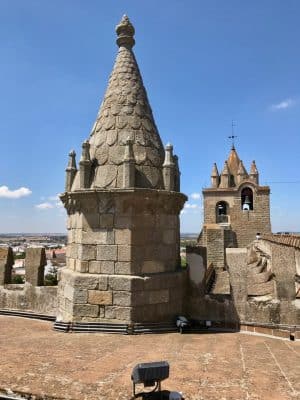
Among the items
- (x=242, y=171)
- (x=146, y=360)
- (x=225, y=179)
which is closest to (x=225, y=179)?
(x=225, y=179)

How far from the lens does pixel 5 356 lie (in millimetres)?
4625

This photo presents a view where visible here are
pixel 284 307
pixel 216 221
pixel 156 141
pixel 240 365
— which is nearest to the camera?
pixel 240 365

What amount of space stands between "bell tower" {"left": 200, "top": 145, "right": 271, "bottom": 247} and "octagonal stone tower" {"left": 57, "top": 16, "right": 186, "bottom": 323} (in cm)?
2732

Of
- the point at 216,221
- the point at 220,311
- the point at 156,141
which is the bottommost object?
the point at 220,311

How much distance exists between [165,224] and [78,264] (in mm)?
1800

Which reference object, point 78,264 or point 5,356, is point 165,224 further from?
point 5,356

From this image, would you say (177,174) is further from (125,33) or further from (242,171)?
(242,171)

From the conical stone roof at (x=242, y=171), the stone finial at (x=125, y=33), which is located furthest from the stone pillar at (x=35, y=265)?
the conical stone roof at (x=242, y=171)

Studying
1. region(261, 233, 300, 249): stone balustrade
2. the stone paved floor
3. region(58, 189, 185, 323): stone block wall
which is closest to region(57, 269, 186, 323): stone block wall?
region(58, 189, 185, 323): stone block wall

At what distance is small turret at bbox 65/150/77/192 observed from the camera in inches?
281

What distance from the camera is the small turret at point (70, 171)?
715 cm

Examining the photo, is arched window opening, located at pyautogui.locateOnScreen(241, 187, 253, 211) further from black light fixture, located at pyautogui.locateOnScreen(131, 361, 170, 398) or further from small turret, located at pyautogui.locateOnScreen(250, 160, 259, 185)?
black light fixture, located at pyautogui.locateOnScreen(131, 361, 170, 398)

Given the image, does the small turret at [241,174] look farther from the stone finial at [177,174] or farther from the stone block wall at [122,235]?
the stone block wall at [122,235]

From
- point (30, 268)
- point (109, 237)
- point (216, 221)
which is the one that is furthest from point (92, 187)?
point (216, 221)
